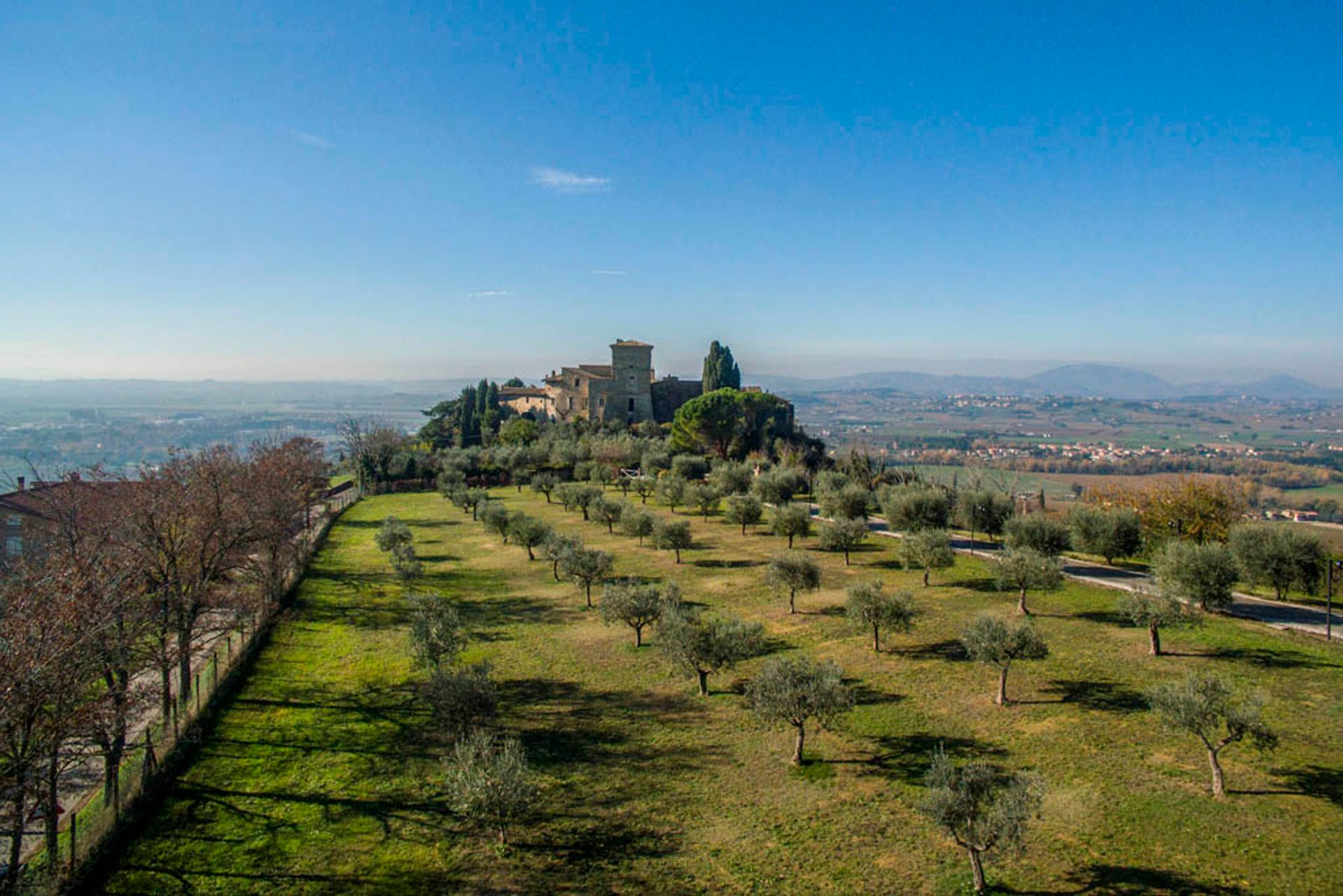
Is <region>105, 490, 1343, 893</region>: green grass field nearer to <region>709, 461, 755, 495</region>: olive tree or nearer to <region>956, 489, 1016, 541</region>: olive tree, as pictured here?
<region>956, 489, 1016, 541</region>: olive tree

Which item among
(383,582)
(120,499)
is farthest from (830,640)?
(120,499)

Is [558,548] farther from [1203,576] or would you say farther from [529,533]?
[1203,576]

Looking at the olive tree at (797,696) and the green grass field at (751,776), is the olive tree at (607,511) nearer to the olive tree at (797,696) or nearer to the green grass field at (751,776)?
the green grass field at (751,776)

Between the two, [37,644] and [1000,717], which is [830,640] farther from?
[37,644]

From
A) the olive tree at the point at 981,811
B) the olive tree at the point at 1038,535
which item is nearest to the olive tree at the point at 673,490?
the olive tree at the point at 1038,535

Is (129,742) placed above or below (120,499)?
below

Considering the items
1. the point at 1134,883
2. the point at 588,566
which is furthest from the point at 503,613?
the point at 1134,883
